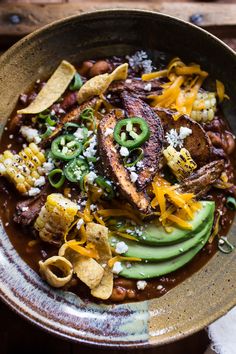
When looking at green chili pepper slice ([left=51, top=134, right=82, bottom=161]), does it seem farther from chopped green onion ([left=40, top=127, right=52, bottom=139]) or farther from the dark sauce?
the dark sauce

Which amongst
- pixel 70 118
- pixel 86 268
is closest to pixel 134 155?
pixel 70 118

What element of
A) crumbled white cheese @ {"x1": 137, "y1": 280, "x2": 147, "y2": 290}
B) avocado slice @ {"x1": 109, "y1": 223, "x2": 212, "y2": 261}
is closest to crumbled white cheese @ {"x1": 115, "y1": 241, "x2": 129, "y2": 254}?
avocado slice @ {"x1": 109, "y1": 223, "x2": 212, "y2": 261}

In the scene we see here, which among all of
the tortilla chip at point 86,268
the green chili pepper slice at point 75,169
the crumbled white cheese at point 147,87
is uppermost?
the crumbled white cheese at point 147,87

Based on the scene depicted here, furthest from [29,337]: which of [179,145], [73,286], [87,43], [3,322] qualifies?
[87,43]

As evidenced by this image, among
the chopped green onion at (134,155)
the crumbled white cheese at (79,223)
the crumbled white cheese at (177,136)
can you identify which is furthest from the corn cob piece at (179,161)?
the crumbled white cheese at (79,223)

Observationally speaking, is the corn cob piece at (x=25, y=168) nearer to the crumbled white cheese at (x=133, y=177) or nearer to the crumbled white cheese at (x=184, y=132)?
the crumbled white cheese at (x=133, y=177)

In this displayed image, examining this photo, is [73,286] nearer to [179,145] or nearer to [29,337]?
[29,337]

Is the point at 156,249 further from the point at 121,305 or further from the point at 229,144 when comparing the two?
the point at 229,144
